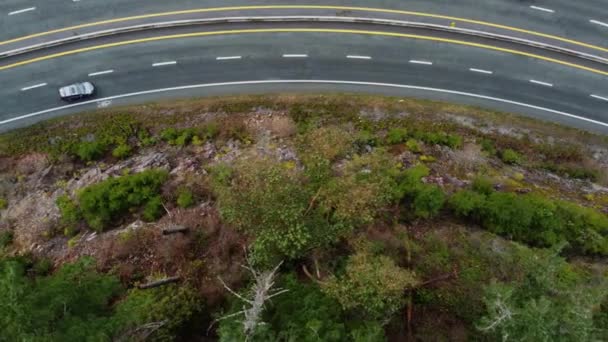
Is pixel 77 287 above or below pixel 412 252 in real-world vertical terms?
above

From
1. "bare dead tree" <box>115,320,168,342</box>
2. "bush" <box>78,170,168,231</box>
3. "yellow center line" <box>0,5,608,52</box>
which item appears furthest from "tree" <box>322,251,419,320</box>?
"yellow center line" <box>0,5,608,52</box>

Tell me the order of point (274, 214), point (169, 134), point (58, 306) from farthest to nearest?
point (169, 134) < point (274, 214) < point (58, 306)

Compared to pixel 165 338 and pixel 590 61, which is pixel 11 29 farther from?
pixel 590 61

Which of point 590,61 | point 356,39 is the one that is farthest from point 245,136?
point 590,61

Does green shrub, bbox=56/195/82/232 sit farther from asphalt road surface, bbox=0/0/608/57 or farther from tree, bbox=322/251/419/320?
tree, bbox=322/251/419/320

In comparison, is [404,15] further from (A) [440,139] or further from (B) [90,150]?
(B) [90,150]

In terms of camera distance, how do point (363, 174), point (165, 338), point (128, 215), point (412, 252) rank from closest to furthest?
point (165, 338) < point (363, 174) < point (412, 252) < point (128, 215)

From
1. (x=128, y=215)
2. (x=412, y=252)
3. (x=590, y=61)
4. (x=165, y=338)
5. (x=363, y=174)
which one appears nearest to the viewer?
(x=165, y=338)

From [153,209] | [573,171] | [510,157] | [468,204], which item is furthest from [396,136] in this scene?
[153,209]
